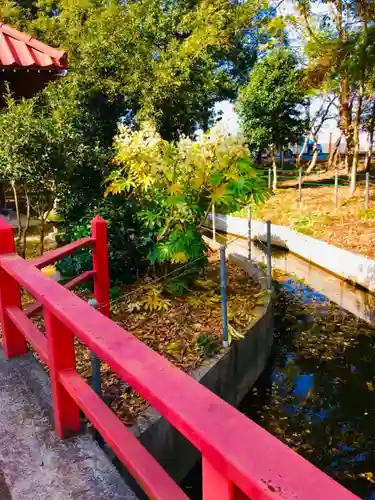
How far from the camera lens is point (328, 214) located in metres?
13.2

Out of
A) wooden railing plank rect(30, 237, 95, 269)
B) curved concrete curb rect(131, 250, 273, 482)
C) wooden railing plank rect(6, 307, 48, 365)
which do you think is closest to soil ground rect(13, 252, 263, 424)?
curved concrete curb rect(131, 250, 273, 482)

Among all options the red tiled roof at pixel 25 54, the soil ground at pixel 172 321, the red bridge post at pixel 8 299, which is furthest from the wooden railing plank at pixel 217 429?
the red tiled roof at pixel 25 54

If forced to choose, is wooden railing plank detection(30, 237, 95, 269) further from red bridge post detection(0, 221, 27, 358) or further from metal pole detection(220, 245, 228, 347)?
metal pole detection(220, 245, 228, 347)

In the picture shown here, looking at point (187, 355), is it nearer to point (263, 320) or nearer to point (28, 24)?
point (263, 320)

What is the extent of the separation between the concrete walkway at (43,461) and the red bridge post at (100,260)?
6.52ft

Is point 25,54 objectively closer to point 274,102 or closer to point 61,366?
point 61,366

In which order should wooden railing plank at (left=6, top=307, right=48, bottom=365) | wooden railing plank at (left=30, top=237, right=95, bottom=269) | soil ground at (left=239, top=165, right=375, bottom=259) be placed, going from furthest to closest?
soil ground at (left=239, top=165, right=375, bottom=259)
wooden railing plank at (left=30, top=237, right=95, bottom=269)
wooden railing plank at (left=6, top=307, right=48, bottom=365)

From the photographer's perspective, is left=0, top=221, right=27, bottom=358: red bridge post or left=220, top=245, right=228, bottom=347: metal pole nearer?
left=0, top=221, right=27, bottom=358: red bridge post

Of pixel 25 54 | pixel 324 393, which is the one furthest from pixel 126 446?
pixel 324 393

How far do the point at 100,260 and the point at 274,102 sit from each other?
1425 centimetres

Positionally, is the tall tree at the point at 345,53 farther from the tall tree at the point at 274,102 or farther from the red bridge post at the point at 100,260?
the red bridge post at the point at 100,260

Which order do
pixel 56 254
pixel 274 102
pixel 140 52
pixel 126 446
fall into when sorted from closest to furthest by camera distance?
1. pixel 126 446
2. pixel 56 254
3. pixel 140 52
4. pixel 274 102

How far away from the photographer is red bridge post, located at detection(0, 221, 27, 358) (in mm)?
2963

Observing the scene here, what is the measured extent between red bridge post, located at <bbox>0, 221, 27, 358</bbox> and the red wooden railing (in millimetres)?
14
